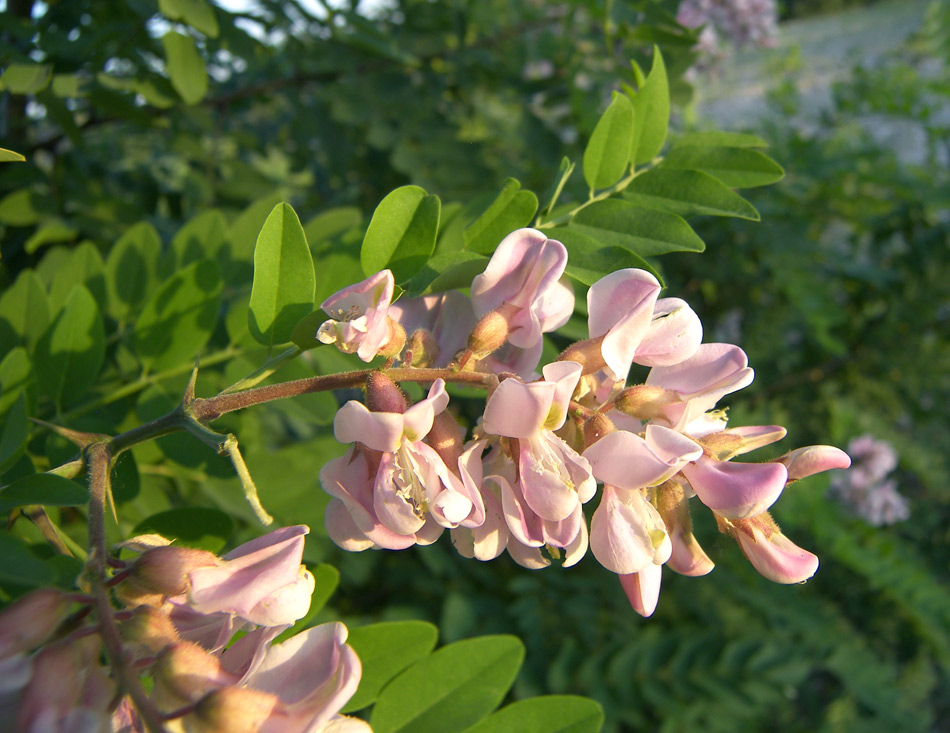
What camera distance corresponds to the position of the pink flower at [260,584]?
52 cm

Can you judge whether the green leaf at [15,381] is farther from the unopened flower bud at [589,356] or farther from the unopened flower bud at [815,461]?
the unopened flower bud at [815,461]

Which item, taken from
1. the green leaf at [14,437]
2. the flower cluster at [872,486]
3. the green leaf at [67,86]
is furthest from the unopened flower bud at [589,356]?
the flower cluster at [872,486]

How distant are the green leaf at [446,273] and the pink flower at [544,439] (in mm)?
172

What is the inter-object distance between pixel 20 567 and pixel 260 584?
0.59 ft

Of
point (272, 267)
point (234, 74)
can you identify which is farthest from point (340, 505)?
point (234, 74)

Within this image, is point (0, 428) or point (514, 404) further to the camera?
point (0, 428)

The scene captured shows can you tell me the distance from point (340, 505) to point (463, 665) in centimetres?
26

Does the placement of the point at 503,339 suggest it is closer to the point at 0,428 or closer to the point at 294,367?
the point at 294,367

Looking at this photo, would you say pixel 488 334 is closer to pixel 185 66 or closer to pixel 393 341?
pixel 393 341

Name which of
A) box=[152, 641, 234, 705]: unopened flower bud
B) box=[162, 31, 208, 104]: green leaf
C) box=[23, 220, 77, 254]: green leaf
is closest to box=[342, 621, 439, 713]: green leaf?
box=[152, 641, 234, 705]: unopened flower bud

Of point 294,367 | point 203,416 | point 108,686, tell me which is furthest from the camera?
point 294,367

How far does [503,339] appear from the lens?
2.19 ft

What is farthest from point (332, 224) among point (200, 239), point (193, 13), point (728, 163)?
point (728, 163)

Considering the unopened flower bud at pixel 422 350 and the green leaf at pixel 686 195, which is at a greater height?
the green leaf at pixel 686 195
